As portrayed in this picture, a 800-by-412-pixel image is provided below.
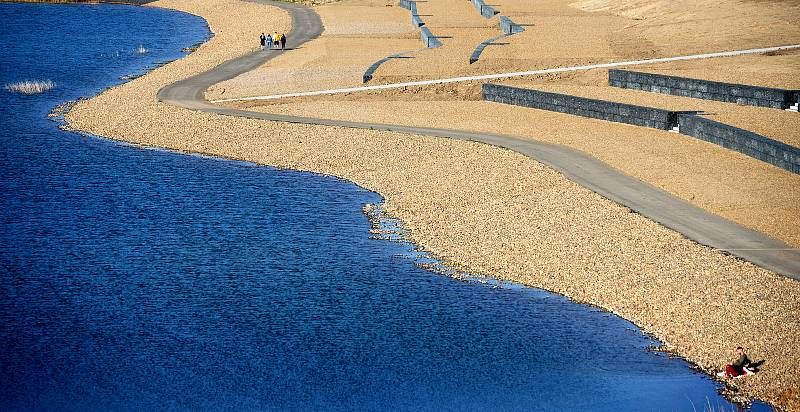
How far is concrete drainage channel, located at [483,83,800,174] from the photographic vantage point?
41.1 m

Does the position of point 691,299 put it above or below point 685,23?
below

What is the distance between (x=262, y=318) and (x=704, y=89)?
116ft

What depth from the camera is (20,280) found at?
1243 inches

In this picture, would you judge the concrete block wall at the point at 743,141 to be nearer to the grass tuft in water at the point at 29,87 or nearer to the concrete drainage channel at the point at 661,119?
the concrete drainage channel at the point at 661,119

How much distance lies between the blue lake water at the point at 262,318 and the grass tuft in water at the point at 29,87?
24.0 metres

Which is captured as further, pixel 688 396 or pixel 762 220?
pixel 762 220

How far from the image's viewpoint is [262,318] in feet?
93.4

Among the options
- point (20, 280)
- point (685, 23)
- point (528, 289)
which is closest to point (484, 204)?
point (528, 289)

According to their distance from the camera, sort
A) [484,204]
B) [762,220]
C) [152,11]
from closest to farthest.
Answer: [762,220] → [484,204] → [152,11]

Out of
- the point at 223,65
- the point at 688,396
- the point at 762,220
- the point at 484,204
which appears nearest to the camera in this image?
the point at 688,396

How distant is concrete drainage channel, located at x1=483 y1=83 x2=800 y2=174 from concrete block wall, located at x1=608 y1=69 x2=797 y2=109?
5.65 meters

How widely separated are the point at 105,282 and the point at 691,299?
1772 centimetres

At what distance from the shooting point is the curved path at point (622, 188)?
31.4 metres

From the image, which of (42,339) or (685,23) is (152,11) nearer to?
(685,23)
